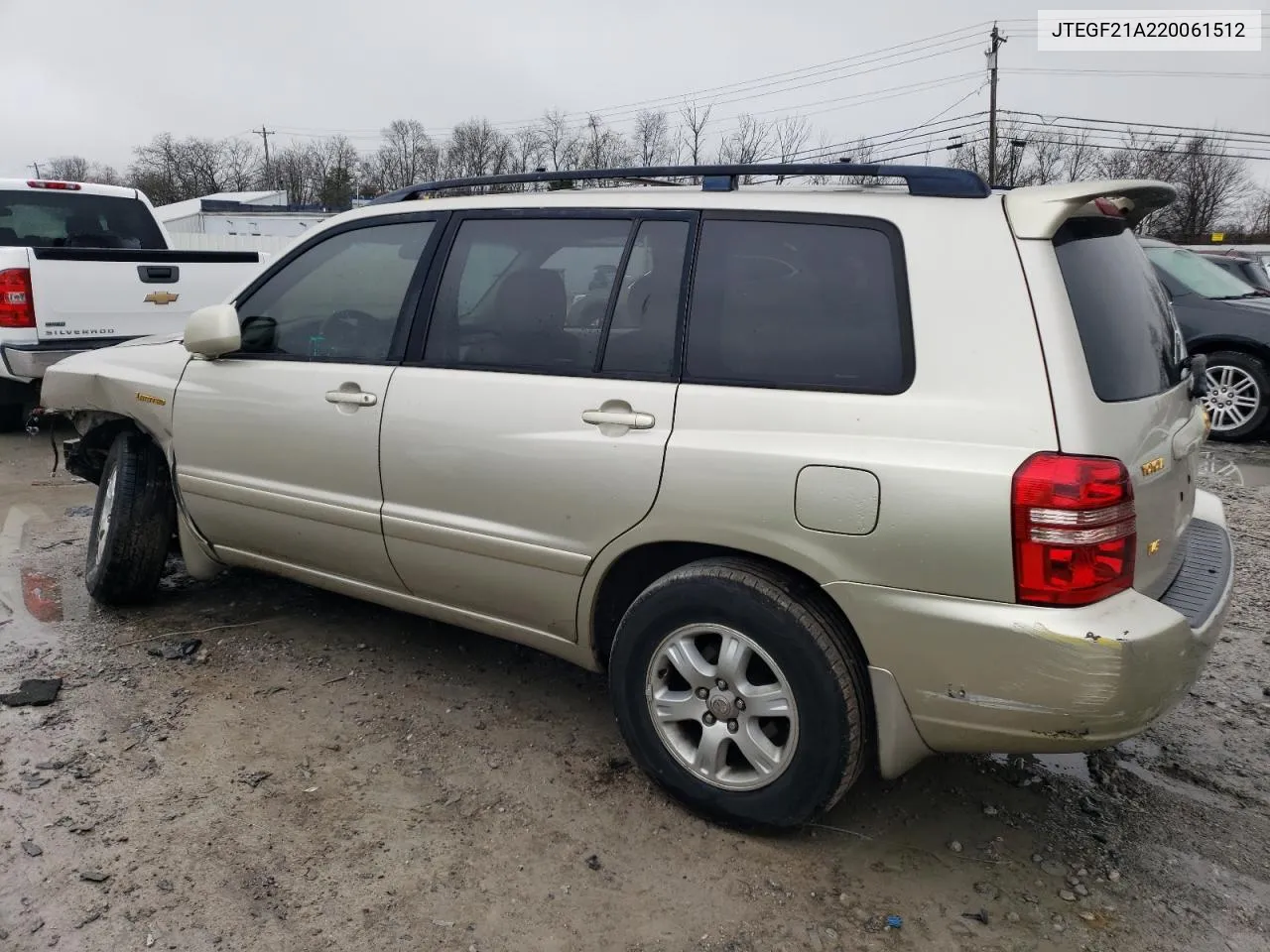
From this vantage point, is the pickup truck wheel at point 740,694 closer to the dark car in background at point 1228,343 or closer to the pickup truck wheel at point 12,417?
the dark car in background at point 1228,343

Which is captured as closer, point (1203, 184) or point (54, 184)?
point (54, 184)

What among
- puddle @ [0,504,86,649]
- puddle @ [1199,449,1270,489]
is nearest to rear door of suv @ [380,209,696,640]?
puddle @ [0,504,86,649]

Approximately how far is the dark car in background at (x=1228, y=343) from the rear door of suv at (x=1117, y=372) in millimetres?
6327

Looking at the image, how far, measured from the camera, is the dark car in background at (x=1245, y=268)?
9.59 metres

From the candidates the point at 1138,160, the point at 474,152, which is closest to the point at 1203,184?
the point at 1138,160

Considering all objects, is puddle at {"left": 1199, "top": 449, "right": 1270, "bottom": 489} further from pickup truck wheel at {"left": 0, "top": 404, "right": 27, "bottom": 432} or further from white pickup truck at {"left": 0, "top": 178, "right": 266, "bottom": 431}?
pickup truck wheel at {"left": 0, "top": 404, "right": 27, "bottom": 432}

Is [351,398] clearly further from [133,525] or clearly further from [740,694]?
[740,694]

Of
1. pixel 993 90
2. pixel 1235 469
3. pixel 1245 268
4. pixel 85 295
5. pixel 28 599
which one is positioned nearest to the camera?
pixel 28 599

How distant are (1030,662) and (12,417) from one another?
355 inches

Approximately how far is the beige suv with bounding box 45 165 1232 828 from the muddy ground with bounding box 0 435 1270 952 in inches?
11.5

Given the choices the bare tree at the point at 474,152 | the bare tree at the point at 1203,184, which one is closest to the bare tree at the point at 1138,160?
the bare tree at the point at 1203,184

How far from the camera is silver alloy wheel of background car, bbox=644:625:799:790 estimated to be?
259 cm

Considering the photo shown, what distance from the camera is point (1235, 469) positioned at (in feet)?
24.5

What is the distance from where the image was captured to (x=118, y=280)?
7301 millimetres
